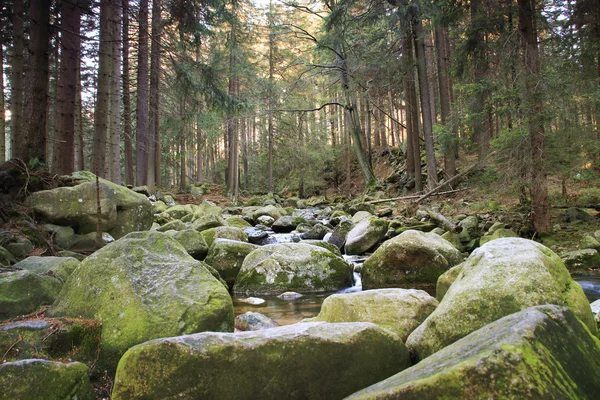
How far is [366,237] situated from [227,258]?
3.83 meters

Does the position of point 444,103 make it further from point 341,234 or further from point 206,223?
point 206,223

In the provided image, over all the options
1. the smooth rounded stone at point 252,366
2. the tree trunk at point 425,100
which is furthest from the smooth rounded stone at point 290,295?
the tree trunk at point 425,100

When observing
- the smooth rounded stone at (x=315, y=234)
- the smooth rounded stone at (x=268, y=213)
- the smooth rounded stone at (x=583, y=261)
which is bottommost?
the smooth rounded stone at (x=583, y=261)

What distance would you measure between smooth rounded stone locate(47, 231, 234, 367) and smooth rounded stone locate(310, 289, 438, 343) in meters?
1.05

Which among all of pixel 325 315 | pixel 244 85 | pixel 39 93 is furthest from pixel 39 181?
pixel 244 85

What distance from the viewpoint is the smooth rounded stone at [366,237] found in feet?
32.5

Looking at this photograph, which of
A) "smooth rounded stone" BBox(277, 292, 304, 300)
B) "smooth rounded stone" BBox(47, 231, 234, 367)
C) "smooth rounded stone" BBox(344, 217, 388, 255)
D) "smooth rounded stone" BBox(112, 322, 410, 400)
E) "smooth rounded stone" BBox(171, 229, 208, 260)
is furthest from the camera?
"smooth rounded stone" BBox(344, 217, 388, 255)

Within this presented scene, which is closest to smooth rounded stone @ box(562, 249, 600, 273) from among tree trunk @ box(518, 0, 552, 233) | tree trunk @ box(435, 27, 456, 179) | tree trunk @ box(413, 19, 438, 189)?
tree trunk @ box(518, 0, 552, 233)

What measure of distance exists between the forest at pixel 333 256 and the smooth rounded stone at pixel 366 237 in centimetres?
7

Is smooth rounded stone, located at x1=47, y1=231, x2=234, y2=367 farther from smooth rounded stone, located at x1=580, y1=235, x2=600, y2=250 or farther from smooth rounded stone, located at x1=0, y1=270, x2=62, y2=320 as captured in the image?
smooth rounded stone, located at x1=580, y1=235, x2=600, y2=250

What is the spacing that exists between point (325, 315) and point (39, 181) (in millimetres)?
5822

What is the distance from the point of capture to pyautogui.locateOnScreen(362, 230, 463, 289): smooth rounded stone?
22.3ft

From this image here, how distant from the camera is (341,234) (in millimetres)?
11055

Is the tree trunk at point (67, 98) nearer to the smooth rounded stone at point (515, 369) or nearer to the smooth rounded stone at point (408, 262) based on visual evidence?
the smooth rounded stone at point (408, 262)
